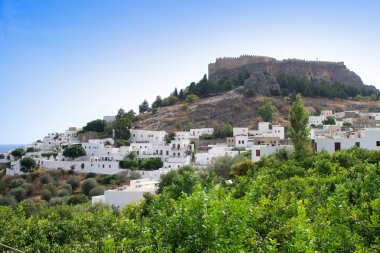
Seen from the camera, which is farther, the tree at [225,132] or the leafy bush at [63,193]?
the tree at [225,132]

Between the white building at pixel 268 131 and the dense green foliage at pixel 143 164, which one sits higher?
the white building at pixel 268 131

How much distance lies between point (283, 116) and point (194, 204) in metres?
54.1

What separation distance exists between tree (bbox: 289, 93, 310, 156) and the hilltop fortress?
49673 mm

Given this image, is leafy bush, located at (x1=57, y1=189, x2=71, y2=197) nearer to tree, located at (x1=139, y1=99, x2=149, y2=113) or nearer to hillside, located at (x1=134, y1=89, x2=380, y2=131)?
hillside, located at (x1=134, y1=89, x2=380, y2=131)

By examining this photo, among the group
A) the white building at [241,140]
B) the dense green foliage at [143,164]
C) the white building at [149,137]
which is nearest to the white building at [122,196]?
the dense green foliage at [143,164]

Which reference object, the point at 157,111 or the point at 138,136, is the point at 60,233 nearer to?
the point at 138,136

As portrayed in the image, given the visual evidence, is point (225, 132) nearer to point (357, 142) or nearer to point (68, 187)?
point (68, 187)

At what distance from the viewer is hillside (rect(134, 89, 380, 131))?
199ft

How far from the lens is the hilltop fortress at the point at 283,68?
76.4m

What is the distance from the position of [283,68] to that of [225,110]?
19643mm

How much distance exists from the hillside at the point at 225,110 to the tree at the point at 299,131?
1243 inches

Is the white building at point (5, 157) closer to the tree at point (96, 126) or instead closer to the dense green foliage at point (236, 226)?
the tree at point (96, 126)

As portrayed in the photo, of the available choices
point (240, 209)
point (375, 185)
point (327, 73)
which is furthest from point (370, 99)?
point (240, 209)

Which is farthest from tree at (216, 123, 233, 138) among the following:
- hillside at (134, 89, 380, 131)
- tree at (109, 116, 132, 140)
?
tree at (109, 116, 132, 140)
